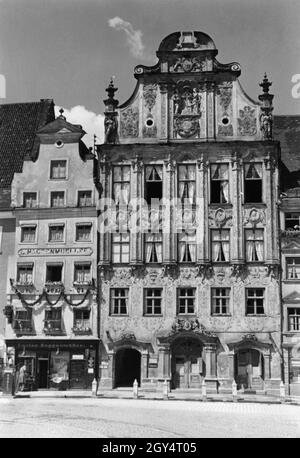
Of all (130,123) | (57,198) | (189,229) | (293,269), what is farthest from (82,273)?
(293,269)

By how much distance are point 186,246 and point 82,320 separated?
6813 millimetres

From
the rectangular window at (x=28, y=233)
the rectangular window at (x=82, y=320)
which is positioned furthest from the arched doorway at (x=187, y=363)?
the rectangular window at (x=28, y=233)

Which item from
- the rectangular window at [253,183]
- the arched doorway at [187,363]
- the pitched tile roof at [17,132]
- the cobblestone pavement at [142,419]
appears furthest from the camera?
the pitched tile roof at [17,132]

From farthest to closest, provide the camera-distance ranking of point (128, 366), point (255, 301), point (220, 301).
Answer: point (128, 366), point (220, 301), point (255, 301)

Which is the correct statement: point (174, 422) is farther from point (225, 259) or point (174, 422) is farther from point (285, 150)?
point (285, 150)

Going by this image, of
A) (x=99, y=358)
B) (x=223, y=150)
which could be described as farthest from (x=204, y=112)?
(x=99, y=358)

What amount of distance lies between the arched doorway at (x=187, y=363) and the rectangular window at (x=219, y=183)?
7.66 metres

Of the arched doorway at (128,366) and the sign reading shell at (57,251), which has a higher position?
the sign reading shell at (57,251)

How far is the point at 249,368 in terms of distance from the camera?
36781 millimetres

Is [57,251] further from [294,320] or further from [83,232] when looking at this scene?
[294,320]

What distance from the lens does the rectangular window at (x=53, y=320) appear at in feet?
124

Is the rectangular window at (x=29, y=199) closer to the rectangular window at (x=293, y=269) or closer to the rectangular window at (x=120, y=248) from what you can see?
the rectangular window at (x=120, y=248)

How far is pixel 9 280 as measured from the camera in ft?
128

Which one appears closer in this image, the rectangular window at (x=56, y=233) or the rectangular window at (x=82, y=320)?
the rectangular window at (x=82, y=320)
